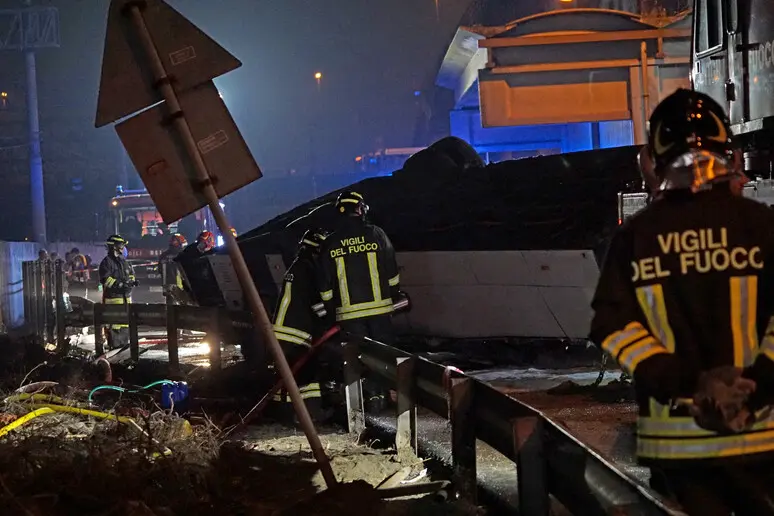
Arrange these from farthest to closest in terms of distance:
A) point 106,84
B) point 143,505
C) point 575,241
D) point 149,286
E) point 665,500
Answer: point 149,286, point 575,241, point 106,84, point 143,505, point 665,500

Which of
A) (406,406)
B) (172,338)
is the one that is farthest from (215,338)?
(406,406)

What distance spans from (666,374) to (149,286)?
87.7 ft

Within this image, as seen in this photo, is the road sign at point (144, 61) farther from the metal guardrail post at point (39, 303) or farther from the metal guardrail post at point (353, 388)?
the metal guardrail post at point (39, 303)

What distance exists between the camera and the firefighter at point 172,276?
52.4 feet

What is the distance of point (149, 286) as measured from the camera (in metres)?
28.0

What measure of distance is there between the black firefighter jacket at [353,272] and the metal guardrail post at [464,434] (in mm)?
3400

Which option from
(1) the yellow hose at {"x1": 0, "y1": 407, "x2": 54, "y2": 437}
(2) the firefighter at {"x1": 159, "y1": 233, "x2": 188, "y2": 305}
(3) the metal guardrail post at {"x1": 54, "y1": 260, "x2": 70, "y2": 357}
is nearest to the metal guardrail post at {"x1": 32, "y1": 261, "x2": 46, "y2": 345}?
(3) the metal guardrail post at {"x1": 54, "y1": 260, "x2": 70, "y2": 357}

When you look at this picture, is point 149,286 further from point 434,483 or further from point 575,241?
point 434,483

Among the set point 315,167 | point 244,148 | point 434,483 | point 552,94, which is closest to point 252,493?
point 434,483

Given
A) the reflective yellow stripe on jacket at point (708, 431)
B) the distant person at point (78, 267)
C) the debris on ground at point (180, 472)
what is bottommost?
the debris on ground at point (180, 472)

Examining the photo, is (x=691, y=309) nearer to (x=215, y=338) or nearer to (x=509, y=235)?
(x=509, y=235)

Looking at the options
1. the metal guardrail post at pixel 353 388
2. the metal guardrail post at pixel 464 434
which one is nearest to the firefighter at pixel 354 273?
the metal guardrail post at pixel 353 388

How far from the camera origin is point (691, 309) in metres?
2.57

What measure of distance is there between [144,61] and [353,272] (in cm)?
396
